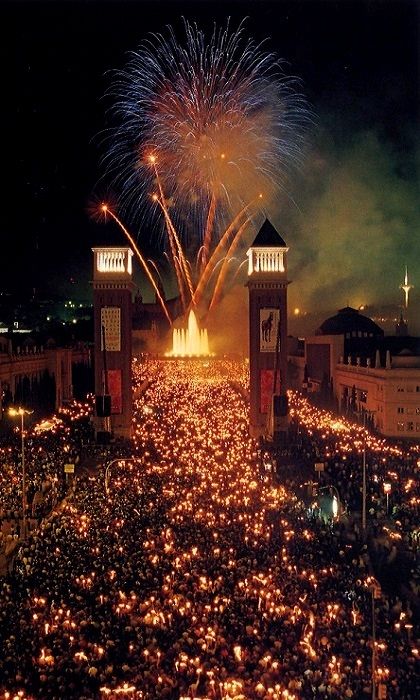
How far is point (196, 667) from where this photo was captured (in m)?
11.8

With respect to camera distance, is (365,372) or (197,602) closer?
(197,602)

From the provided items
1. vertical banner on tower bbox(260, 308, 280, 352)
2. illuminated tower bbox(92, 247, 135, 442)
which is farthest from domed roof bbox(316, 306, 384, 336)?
illuminated tower bbox(92, 247, 135, 442)

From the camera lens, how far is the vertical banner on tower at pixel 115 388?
3955cm

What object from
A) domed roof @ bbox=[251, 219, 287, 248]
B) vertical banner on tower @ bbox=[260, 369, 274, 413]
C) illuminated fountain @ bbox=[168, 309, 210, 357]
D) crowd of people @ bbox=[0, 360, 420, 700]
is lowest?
crowd of people @ bbox=[0, 360, 420, 700]

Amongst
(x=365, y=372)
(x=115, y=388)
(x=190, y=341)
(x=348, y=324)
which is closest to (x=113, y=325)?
(x=115, y=388)

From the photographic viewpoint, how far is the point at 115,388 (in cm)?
4009

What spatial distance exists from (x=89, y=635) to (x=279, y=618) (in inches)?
157

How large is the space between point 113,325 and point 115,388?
12.8 feet

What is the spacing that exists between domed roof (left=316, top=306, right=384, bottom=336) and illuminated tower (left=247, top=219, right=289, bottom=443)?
28.1 meters

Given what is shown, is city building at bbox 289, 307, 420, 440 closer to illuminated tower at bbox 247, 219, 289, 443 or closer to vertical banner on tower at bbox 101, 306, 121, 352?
illuminated tower at bbox 247, 219, 289, 443

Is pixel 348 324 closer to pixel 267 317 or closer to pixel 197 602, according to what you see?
pixel 267 317

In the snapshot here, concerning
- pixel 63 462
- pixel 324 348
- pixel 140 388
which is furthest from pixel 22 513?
pixel 324 348

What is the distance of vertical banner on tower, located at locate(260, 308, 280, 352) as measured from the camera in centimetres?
4075

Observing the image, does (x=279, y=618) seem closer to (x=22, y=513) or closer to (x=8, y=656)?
(x=8, y=656)
